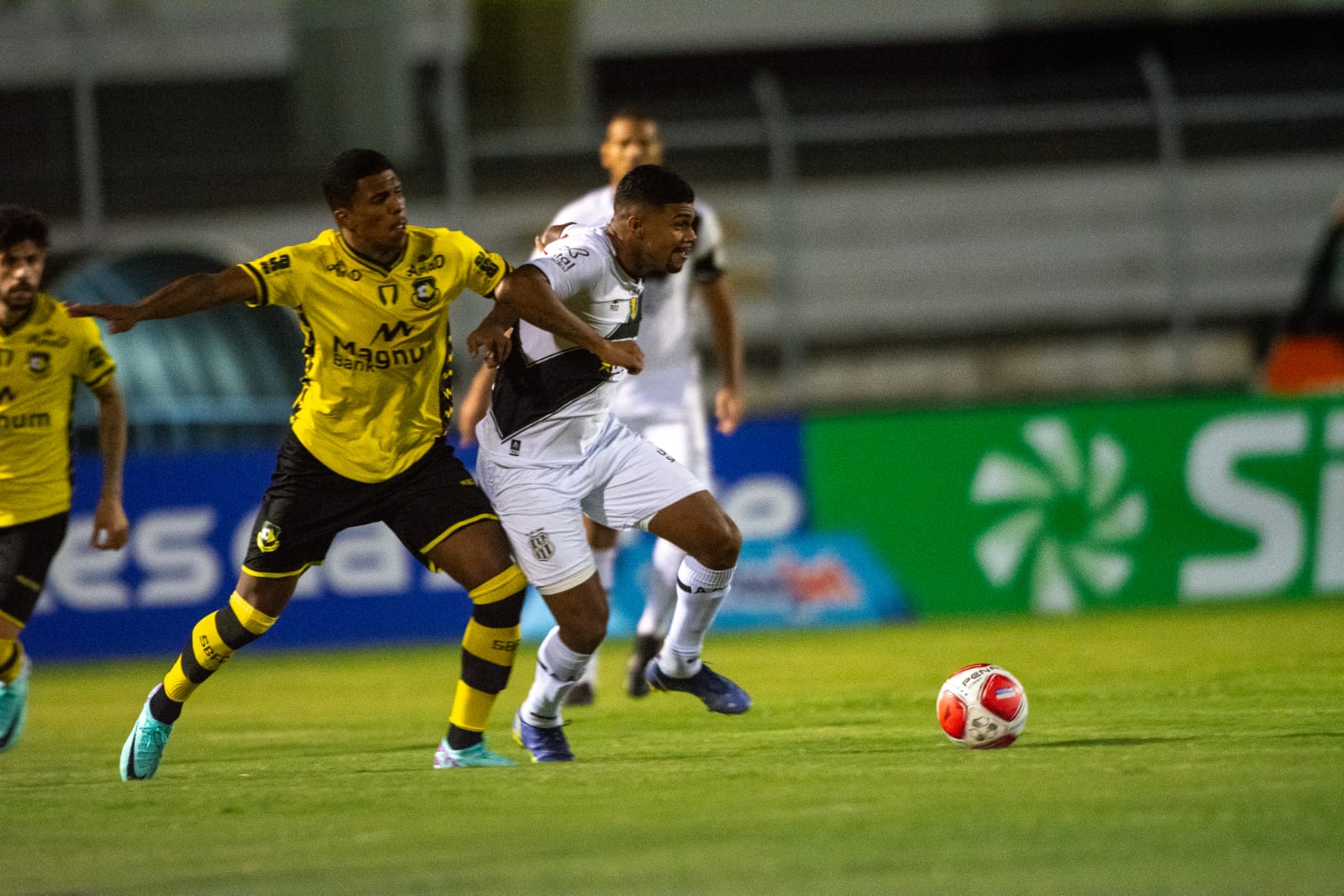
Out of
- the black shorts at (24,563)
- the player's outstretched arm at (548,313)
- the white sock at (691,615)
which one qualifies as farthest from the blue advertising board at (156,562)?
the player's outstretched arm at (548,313)

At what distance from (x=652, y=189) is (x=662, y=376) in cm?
222

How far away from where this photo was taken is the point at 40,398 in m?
7.81

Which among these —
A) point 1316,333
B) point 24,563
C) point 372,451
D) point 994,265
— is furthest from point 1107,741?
→ point 994,265

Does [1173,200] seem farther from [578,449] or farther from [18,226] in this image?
[18,226]

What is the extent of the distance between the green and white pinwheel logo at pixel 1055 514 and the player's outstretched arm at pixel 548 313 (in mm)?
6584

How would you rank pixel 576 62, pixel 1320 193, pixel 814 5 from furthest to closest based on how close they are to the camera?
pixel 814 5
pixel 576 62
pixel 1320 193

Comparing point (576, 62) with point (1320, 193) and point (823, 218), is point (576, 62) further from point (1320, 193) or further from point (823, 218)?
point (1320, 193)

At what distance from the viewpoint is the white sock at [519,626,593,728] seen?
6.63 m

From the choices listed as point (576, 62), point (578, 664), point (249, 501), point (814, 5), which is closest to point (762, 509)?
point (249, 501)

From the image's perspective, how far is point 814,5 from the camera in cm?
2388

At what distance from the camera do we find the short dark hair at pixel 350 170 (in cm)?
629

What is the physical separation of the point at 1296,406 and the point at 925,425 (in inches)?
95.4

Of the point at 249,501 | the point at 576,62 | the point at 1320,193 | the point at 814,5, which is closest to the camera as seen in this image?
the point at 249,501

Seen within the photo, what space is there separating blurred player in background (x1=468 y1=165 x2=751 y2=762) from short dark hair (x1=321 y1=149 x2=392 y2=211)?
0.56m
